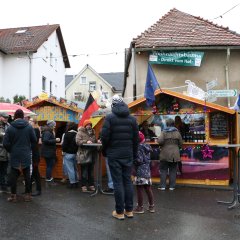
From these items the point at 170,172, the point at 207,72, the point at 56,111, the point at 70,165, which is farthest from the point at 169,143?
the point at 207,72

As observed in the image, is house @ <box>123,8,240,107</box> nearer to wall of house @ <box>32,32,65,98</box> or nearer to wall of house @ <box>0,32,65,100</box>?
wall of house @ <box>0,32,65,100</box>

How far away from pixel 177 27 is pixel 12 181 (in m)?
9.97

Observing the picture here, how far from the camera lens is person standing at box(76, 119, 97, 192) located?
353 inches

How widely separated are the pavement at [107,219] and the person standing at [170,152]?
2.78 feet

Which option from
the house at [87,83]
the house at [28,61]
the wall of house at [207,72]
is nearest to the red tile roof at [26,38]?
the house at [28,61]

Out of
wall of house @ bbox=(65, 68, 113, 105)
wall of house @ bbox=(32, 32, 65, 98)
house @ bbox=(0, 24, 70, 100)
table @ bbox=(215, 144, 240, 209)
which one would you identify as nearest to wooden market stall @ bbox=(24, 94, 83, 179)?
table @ bbox=(215, 144, 240, 209)

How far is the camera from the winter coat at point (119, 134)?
6.38 metres

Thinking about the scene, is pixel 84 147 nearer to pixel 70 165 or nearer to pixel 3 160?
pixel 70 165

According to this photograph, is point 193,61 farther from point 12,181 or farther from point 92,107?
point 12,181

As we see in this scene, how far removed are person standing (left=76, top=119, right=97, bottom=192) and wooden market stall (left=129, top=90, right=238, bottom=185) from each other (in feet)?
6.15

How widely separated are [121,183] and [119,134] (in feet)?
2.52

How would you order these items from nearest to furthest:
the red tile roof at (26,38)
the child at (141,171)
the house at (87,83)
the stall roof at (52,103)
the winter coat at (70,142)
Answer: the child at (141,171) → the winter coat at (70,142) → the stall roof at (52,103) → the red tile roof at (26,38) → the house at (87,83)

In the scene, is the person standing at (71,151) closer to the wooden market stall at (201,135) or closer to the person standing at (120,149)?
the wooden market stall at (201,135)

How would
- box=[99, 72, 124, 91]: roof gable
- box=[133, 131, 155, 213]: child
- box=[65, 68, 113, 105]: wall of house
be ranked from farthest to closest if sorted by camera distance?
box=[65, 68, 113, 105]: wall of house, box=[99, 72, 124, 91]: roof gable, box=[133, 131, 155, 213]: child
